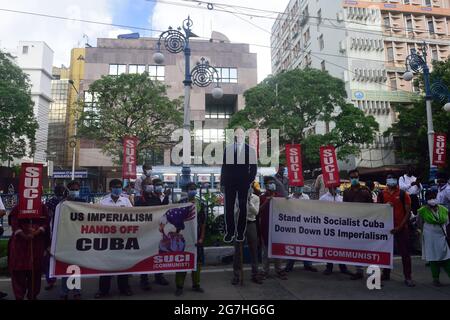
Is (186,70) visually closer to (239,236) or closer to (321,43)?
(239,236)

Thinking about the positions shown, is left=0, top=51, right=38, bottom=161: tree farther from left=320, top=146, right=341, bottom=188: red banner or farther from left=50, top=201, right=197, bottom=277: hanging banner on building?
left=320, top=146, right=341, bottom=188: red banner

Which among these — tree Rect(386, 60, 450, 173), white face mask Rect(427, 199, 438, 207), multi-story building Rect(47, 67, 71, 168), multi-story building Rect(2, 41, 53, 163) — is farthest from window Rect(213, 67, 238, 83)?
white face mask Rect(427, 199, 438, 207)

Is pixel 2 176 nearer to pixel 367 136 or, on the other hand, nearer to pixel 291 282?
pixel 367 136

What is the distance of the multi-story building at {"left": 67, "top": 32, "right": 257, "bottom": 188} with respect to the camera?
41625mm

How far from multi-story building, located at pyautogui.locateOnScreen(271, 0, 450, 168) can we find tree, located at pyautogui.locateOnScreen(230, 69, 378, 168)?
6.10 metres

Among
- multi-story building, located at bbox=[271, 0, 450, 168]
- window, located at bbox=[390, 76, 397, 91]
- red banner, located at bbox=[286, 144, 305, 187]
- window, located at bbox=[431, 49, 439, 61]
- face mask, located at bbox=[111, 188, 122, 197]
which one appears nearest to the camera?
face mask, located at bbox=[111, 188, 122, 197]

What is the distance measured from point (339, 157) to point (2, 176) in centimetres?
3097

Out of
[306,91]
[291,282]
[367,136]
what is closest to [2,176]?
[306,91]

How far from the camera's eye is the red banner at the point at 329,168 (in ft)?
26.0

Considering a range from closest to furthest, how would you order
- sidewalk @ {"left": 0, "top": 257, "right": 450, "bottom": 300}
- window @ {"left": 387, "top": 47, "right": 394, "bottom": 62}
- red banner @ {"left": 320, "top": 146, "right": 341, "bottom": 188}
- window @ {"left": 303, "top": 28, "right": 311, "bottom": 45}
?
sidewalk @ {"left": 0, "top": 257, "right": 450, "bottom": 300} → red banner @ {"left": 320, "top": 146, "right": 341, "bottom": 188} → window @ {"left": 387, "top": 47, "right": 394, "bottom": 62} → window @ {"left": 303, "top": 28, "right": 311, "bottom": 45}

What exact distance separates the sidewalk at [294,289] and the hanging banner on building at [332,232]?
17.0 inches

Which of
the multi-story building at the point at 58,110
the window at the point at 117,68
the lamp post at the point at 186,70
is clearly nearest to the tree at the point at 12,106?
the window at the point at 117,68

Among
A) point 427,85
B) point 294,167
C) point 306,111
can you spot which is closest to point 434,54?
point 306,111

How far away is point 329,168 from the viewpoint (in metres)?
8.18
